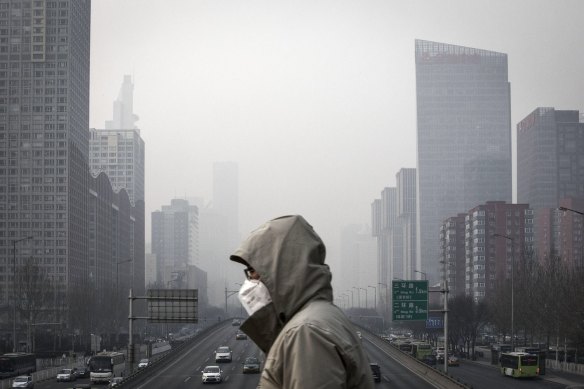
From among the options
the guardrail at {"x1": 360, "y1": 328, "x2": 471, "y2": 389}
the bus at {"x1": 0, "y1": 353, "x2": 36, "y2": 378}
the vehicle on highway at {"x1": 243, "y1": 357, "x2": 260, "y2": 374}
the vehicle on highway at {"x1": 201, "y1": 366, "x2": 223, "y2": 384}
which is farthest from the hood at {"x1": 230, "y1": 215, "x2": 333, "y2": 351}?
the vehicle on highway at {"x1": 243, "y1": 357, "x2": 260, "y2": 374}

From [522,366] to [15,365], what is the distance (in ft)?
121

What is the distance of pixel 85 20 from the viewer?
196m

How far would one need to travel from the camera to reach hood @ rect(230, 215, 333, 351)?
3.16 meters

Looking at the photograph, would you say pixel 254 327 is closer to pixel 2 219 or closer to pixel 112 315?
pixel 112 315

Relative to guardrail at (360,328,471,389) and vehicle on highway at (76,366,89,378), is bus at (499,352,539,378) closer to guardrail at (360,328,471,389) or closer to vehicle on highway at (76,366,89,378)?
guardrail at (360,328,471,389)

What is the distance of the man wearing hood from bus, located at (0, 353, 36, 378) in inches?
2408

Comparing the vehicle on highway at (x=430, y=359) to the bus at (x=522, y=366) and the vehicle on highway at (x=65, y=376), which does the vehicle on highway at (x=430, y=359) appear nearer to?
the bus at (x=522, y=366)

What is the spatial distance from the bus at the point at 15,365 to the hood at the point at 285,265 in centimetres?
6120

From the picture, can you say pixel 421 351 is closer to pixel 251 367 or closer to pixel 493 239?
pixel 251 367

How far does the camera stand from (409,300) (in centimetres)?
5500

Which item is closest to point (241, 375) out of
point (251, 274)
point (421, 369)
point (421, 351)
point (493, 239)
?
point (421, 369)

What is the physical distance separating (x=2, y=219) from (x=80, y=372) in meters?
105

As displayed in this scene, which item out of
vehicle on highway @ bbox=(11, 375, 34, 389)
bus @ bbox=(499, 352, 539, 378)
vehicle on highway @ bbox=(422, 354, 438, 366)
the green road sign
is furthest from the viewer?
vehicle on highway @ bbox=(422, 354, 438, 366)

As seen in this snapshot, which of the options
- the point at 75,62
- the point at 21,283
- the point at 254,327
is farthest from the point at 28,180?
the point at 254,327
